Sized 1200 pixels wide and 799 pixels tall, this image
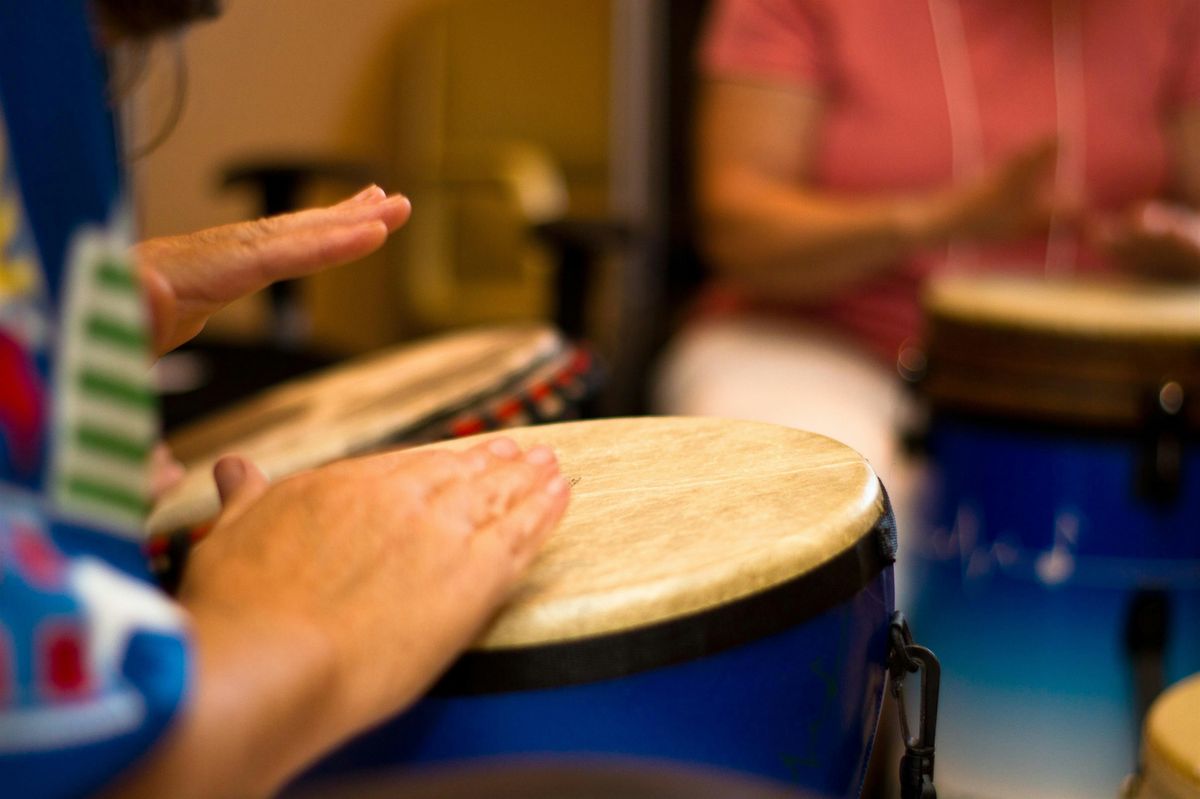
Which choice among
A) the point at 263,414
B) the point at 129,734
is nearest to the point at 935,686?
the point at 129,734

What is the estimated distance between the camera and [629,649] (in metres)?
0.53

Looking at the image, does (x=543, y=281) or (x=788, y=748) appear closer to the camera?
(x=788, y=748)

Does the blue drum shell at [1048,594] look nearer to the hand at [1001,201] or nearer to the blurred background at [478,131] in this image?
the hand at [1001,201]

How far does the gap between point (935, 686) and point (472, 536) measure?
0.26 m

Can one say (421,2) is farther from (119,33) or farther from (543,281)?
(119,33)

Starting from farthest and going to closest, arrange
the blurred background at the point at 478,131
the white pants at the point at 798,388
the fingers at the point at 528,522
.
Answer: the blurred background at the point at 478,131, the white pants at the point at 798,388, the fingers at the point at 528,522

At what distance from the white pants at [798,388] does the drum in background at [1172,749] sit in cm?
61

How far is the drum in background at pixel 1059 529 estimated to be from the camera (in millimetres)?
1203

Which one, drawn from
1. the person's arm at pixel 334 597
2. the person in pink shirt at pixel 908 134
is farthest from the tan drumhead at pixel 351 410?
the person in pink shirt at pixel 908 134

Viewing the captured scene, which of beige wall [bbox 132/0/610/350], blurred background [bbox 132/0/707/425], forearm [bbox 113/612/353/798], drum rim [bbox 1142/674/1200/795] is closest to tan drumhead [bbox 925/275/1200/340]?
drum rim [bbox 1142/674/1200/795]

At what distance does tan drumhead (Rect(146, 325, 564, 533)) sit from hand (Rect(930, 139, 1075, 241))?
535 mm

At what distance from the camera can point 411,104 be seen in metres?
2.83

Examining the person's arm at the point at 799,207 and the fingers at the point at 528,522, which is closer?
the fingers at the point at 528,522

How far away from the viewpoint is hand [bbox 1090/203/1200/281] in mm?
1387
